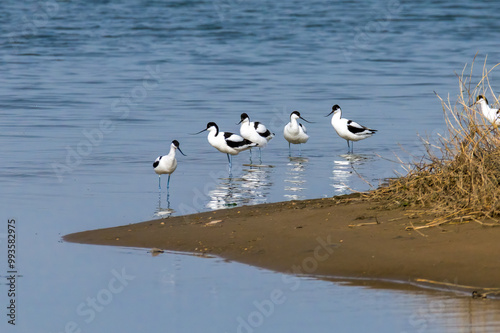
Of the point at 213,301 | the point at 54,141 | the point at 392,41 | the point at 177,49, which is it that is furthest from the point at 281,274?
the point at 392,41

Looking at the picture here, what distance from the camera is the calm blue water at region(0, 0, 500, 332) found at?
7.81m

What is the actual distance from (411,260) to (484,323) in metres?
1.62

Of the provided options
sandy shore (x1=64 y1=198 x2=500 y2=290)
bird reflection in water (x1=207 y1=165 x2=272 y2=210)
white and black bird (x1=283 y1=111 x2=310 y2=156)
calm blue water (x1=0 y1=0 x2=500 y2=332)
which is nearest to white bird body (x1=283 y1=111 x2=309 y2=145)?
white and black bird (x1=283 y1=111 x2=310 y2=156)

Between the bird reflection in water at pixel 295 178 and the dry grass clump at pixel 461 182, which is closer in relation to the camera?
the dry grass clump at pixel 461 182

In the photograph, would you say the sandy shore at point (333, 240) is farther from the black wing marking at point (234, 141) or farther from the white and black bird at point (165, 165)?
the black wing marking at point (234, 141)

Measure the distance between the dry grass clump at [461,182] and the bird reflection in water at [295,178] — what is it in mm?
3141

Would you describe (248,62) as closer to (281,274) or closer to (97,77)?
(97,77)

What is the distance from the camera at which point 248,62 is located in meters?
35.6

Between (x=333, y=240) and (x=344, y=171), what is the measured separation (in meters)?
6.66

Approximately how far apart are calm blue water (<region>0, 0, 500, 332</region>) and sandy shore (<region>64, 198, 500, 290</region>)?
1.21 feet

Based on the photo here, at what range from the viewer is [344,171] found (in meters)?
16.0

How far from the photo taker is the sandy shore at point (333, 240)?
8501 millimetres

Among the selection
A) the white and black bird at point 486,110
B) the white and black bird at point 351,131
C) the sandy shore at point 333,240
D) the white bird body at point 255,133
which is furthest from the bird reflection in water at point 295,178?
the white and black bird at point 486,110

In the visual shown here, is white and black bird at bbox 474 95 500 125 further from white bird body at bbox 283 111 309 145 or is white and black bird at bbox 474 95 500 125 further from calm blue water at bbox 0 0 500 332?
white bird body at bbox 283 111 309 145
